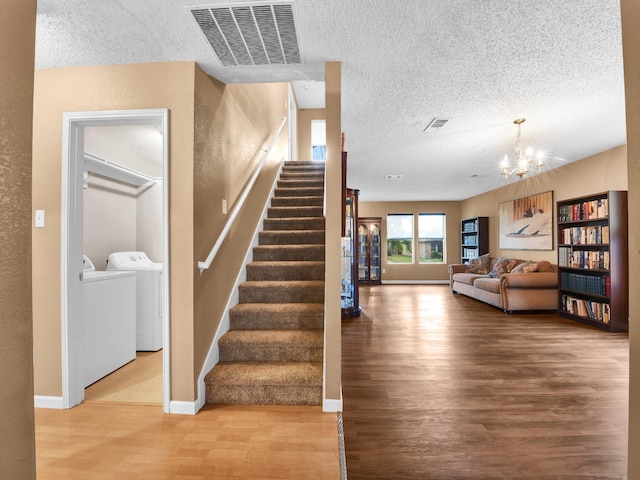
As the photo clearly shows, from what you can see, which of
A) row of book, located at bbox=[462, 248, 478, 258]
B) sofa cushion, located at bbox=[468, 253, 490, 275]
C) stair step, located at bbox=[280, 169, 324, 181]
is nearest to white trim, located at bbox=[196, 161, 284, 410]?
stair step, located at bbox=[280, 169, 324, 181]

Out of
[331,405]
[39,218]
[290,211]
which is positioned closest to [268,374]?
[331,405]

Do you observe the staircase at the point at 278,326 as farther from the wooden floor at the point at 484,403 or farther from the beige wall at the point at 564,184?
the beige wall at the point at 564,184

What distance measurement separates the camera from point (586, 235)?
16.0 feet

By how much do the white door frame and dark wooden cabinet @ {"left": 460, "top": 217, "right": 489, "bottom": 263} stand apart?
27.1 feet

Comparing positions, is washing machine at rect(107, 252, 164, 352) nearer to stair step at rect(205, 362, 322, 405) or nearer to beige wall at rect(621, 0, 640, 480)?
stair step at rect(205, 362, 322, 405)

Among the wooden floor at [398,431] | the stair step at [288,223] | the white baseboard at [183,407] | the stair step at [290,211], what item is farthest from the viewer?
the stair step at [290,211]

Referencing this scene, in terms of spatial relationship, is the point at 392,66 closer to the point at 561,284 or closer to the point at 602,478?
the point at 602,478

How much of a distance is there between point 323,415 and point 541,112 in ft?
12.1

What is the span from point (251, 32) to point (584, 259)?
562 cm

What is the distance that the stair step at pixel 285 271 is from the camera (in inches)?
128

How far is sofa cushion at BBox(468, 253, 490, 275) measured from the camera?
7.75 metres

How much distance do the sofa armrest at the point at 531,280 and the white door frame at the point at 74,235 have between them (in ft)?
18.1

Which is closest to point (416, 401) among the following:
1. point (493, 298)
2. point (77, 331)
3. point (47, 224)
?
point (77, 331)

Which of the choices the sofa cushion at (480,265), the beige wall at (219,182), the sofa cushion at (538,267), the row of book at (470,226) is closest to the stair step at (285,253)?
the beige wall at (219,182)
